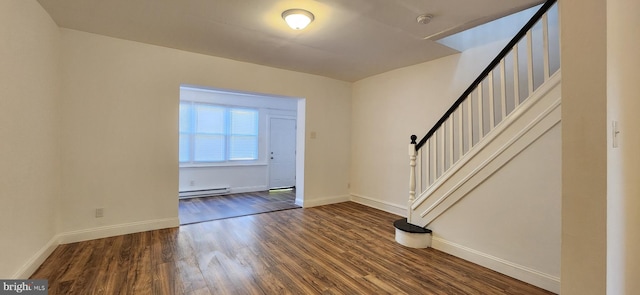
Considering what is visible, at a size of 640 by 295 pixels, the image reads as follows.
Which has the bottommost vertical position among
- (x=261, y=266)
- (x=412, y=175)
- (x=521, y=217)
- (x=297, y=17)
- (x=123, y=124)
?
(x=261, y=266)

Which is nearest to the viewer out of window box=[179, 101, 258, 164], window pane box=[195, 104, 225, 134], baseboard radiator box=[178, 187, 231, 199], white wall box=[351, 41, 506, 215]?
white wall box=[351, 41, 506, 215]

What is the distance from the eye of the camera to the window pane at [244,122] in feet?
20.3

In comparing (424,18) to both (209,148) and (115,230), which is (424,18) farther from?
(209,148)

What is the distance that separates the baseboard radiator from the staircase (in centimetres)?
422

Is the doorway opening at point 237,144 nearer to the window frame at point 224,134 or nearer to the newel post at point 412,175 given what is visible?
the window frame at point 224,134

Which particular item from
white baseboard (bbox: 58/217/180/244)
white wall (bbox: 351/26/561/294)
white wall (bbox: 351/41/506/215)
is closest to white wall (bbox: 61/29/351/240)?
white baseboard (bbox: 58/217/180/244)

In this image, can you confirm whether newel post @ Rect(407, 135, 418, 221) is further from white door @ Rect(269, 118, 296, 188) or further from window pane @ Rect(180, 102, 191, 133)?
window pane @ Rect(180, 102, 191, 133)

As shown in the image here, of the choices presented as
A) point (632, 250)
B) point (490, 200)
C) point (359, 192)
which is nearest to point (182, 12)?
point (490, 200)

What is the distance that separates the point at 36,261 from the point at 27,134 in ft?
3.83

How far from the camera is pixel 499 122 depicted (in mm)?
2822

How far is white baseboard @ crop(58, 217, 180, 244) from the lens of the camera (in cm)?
298

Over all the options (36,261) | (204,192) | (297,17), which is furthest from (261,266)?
(204,192)

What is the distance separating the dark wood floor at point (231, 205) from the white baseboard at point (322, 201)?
16 cm

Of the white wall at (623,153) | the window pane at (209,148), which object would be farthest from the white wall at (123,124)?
the white wall at (623,153)
